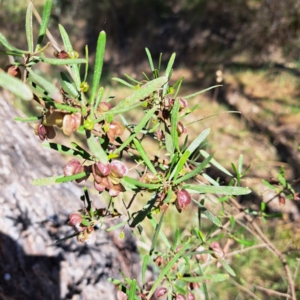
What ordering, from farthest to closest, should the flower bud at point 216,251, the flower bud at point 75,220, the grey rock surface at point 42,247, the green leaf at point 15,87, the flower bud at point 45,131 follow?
the grey rock surface at point 42,247 < the flower bud at point 216,251 < the flower bud at point 75,220 < the flower bud at point 45,131 < the green leaf at point 15,87

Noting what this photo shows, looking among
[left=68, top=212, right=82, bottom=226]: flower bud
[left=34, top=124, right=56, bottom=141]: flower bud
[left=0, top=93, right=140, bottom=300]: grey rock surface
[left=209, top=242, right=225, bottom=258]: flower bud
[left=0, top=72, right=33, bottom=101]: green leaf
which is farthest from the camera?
[left=0, top=93, right=140, bottom=300]: grey rock surface

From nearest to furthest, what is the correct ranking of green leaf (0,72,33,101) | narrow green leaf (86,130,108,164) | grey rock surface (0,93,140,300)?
green leaf (0,72,33,101)
narrow green leaf (86,130,108,164)
grey rock surface (0,93,140,300)

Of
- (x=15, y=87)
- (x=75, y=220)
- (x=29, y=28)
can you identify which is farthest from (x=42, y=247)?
(x=15, y=87)

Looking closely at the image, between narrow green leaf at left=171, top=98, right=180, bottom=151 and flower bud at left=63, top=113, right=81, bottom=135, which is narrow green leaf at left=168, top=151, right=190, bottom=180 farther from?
flower bud at left=63, top=113, right=81, bottom=135

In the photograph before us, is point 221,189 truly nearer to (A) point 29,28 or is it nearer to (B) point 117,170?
(B) point 117,170

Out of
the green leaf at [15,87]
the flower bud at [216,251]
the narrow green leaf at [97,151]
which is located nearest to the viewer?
the green leaf at [15,87]

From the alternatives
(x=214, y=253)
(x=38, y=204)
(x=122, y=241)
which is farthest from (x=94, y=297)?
(x=214, y=253)

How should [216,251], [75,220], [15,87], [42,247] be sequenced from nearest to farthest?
[15,87] → [75,220] → [216,251] → [42,247]

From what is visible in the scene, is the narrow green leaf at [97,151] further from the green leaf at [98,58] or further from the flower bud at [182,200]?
the flower bud at [182,200]

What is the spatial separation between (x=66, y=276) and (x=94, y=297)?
0.13 m

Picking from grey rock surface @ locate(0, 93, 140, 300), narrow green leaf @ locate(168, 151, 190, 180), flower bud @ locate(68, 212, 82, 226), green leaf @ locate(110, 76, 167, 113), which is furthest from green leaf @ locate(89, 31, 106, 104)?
grey rock surface @ locate(0, 93, 140, 300)

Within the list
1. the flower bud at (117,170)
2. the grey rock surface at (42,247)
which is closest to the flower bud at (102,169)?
the flower bud at (117,170)

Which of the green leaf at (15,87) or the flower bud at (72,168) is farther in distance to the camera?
the flower bud at (72,168)

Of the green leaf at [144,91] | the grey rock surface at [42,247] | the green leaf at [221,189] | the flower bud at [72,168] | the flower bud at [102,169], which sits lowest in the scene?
the grey rock surface at [42,247]
